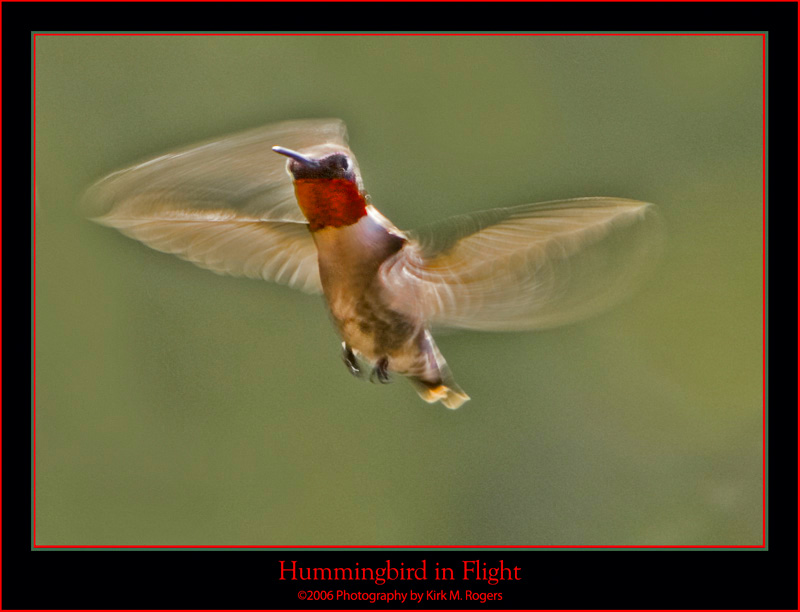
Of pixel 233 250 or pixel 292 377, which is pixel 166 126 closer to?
pixel 292 377

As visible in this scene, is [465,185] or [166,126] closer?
[166,126]

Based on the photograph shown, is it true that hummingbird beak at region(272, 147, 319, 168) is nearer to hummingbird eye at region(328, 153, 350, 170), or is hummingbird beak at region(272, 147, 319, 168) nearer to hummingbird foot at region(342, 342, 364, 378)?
hummingbird eye at region(328, 153, 350, 170)

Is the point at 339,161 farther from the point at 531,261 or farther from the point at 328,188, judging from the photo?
the point at 531,261

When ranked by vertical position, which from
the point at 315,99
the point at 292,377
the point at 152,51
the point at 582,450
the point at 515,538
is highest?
the point at 152,51

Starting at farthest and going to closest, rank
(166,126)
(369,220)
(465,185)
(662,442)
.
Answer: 1. (662,442)
2. (465,185)
3. (166,126)
4. (369,220)

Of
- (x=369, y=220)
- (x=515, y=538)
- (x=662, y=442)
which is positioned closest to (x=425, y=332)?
(x=369, y=220)

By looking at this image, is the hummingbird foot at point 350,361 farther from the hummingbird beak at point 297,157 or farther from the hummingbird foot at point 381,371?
the hummingbird beak at point 297,157

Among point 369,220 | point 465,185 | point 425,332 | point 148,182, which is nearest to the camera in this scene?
point 148,182

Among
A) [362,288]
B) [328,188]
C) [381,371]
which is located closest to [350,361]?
[381,371]
